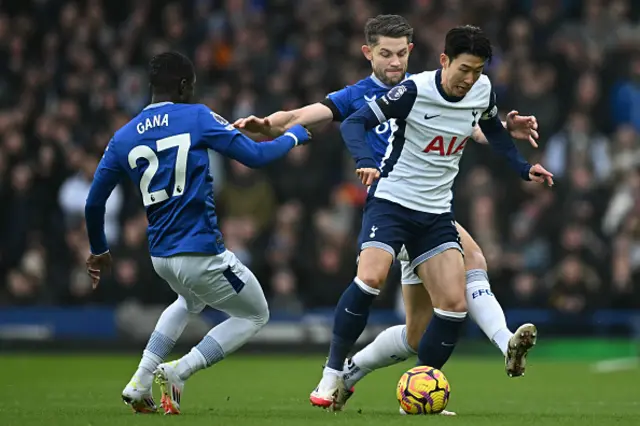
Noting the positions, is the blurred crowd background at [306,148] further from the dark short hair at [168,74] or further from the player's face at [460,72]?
the dark short hair at [168,74]

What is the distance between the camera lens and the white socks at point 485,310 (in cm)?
857

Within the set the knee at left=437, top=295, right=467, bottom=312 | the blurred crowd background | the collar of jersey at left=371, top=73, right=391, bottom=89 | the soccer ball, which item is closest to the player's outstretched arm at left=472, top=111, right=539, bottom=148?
the collar of jersey at left=371, top=73, right=391, bottom=89

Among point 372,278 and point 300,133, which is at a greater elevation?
point 300,133

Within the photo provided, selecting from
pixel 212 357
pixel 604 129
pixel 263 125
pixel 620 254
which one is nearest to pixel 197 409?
pixel 212 357

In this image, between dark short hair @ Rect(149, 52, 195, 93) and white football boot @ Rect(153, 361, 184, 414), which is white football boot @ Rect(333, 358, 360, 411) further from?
dark short hair @ Rect(149, 52, 195, 93)

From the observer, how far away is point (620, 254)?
16812 mm

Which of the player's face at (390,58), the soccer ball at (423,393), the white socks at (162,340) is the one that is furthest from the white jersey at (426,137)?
the white socks at (162,340)

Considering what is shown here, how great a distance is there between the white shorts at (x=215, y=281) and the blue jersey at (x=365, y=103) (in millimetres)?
1305

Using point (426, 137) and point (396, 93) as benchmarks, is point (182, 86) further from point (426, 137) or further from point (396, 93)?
point (426, 137)

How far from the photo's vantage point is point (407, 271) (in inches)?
352

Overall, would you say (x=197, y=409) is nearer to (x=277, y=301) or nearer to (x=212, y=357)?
(x=212, y=357)

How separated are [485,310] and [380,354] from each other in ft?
2.75

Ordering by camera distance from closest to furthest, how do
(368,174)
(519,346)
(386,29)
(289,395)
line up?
1. (368,174)
2. (519,346)
3. (386,29)
4. (289,395)

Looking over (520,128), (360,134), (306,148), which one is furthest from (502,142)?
(306,148)
